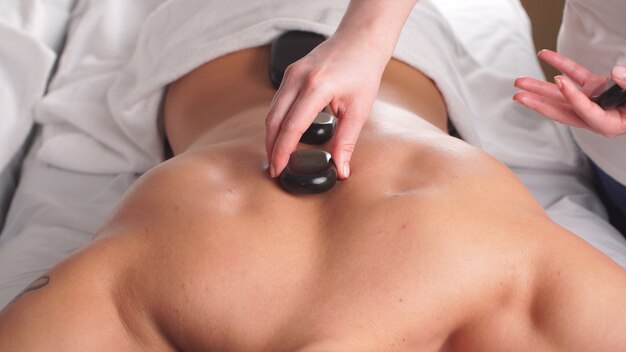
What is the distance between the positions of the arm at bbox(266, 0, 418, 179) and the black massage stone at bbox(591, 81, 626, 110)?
12.6 inches

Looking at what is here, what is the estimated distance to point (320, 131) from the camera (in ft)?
3.43

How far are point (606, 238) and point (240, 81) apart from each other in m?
0.70

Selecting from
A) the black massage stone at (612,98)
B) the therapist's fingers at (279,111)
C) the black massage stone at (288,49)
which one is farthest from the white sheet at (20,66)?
the black massage stone at (612,98)

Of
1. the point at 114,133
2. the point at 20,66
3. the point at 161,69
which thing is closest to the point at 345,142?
the point at 161,69

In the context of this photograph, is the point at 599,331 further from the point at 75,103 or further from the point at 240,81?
the point at 75,103

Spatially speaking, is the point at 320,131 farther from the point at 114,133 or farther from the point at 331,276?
the point at 114,133

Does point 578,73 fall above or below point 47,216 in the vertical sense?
above

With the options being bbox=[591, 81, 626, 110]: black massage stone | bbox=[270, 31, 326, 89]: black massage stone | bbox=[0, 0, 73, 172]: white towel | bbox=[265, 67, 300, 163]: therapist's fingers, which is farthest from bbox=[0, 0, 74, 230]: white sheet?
bbox=[591, 81, 626, 110]: black massage stone

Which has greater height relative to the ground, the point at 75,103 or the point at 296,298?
the point at 296,298

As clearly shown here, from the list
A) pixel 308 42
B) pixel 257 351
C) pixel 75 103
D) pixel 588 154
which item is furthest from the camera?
pixel 75 103

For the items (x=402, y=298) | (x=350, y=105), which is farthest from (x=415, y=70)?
(x=402, y=298)

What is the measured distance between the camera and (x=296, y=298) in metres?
0.86

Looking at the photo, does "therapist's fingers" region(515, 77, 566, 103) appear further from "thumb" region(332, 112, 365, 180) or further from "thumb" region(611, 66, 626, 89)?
"thumb" region(332, 112, 365, 180)

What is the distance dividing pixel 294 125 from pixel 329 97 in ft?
0.24
